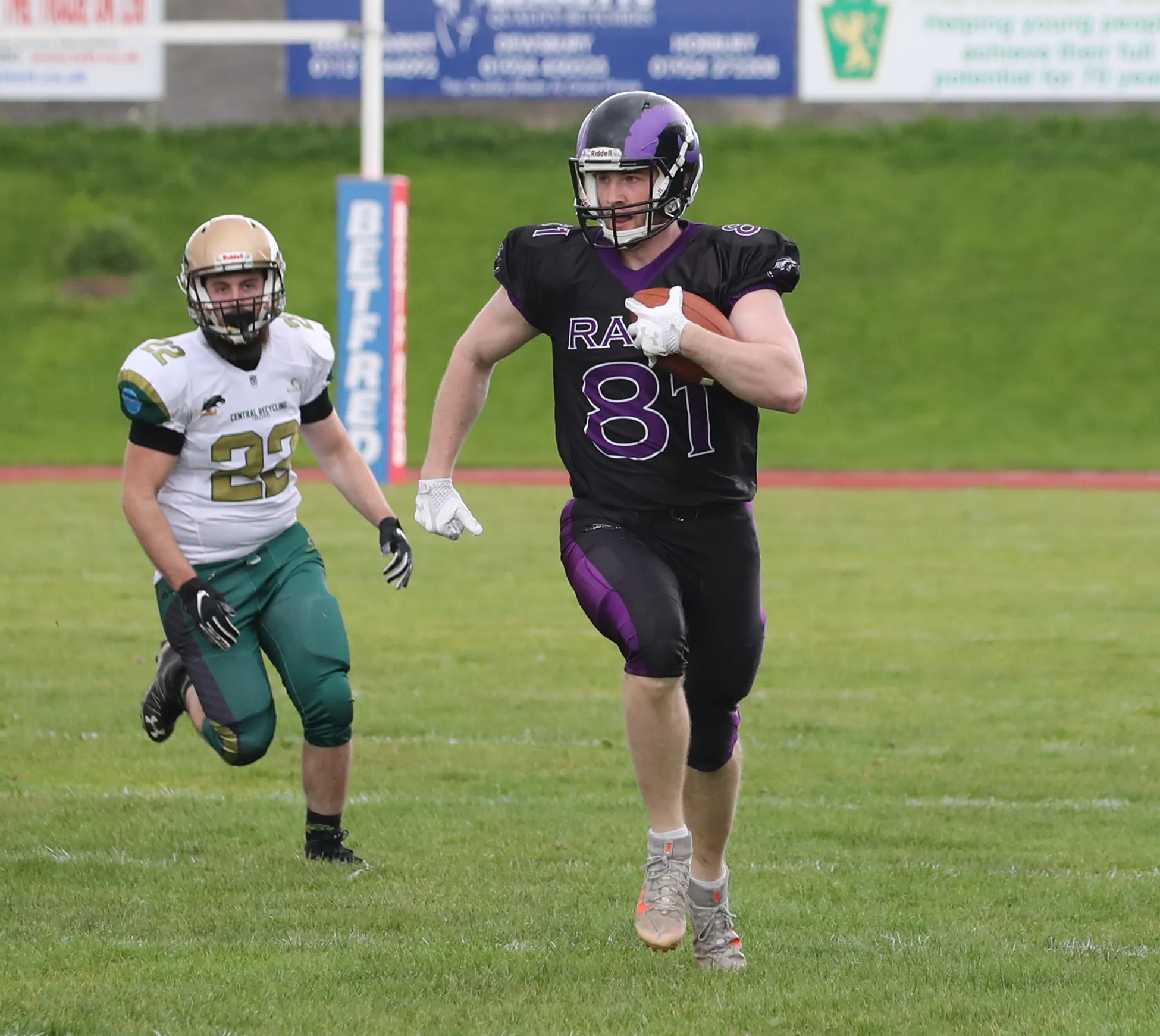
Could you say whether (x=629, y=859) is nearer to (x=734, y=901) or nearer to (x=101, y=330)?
(x=734, y=901)

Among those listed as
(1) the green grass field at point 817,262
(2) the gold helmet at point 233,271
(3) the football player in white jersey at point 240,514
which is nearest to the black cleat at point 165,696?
(3) the football player in white jersey at point 240,514

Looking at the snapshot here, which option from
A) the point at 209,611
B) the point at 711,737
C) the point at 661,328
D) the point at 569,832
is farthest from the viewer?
the point at 569,832

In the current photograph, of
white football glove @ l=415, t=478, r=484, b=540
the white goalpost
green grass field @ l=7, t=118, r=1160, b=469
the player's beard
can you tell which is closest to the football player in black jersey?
white football glove @ l=415, t=478, r=484, b=540

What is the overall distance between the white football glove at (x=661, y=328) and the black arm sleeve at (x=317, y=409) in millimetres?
1641

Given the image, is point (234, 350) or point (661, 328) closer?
point (661, 328)

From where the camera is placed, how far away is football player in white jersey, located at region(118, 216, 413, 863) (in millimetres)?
4863

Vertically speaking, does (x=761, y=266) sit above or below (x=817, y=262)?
above

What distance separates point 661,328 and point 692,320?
0.16 metres

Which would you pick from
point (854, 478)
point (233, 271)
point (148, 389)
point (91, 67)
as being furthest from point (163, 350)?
point (91, 67)

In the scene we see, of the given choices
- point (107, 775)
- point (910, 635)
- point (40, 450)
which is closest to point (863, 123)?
point (40, 450)

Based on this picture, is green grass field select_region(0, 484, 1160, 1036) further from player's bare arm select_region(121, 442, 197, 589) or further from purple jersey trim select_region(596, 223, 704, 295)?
purple jersey trim select_region(596, 223, 704, 295)

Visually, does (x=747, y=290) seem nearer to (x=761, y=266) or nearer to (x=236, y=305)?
(x=761, y=266)

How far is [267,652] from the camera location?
16.6 feet

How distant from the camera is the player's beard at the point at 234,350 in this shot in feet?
16.3
